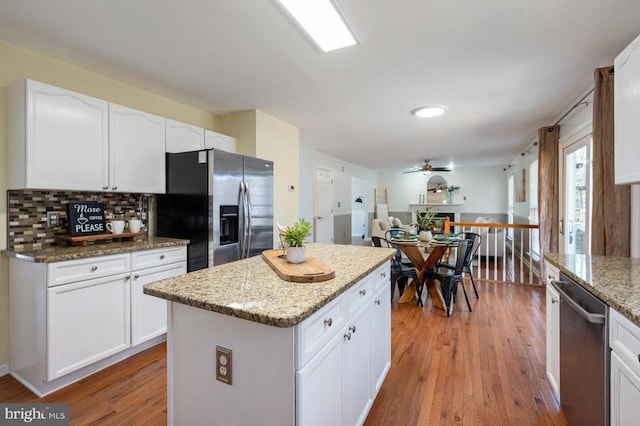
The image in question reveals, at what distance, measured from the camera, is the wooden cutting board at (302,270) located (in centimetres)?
142

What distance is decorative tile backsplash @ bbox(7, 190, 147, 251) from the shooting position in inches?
88.8

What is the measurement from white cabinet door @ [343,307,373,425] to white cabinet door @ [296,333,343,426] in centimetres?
8

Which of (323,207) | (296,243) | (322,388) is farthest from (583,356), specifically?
(323,207)

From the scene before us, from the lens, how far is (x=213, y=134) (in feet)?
11.7

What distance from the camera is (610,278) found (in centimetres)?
145

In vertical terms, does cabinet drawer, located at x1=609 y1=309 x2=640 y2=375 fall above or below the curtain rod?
below

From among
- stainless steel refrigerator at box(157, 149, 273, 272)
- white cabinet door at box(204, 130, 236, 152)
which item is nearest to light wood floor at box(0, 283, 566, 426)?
stainless steel refrigerator at box(157, 149, 273, 272)

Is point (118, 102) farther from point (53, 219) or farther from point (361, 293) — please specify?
point (361, 293)

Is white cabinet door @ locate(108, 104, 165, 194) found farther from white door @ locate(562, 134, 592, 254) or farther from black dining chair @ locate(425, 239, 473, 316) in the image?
white door @ locate(562, 134, 592, 254)

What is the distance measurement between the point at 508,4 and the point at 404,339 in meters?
2.62

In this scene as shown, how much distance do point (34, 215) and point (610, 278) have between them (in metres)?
3.69

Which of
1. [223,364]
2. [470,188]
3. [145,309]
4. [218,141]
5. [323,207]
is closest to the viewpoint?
[223,364]

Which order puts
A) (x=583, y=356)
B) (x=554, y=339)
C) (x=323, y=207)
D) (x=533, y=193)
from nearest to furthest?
1. (x=583, y=356)
2. (x=554, y=339)
3. (x=533, y=193)
4. (x=323, y=207)

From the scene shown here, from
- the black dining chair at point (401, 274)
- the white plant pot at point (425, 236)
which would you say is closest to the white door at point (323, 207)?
the black dining chair at point (401, 274)
